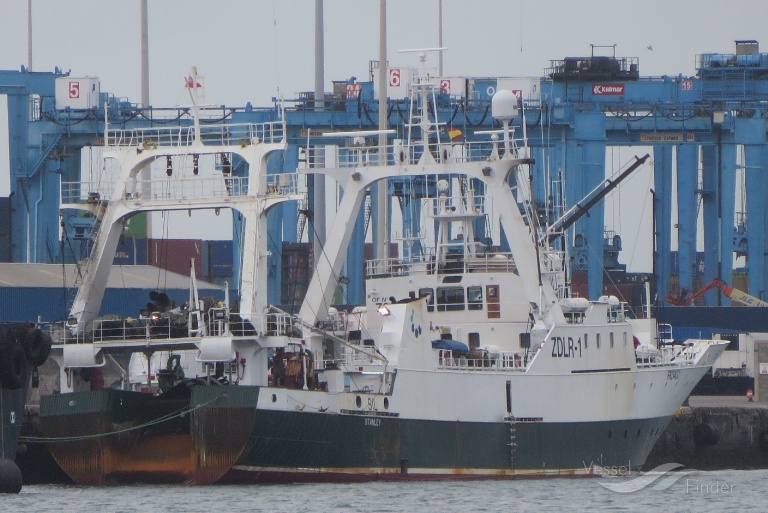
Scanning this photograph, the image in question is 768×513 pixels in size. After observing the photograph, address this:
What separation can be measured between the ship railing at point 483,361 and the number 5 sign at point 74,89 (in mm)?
30182

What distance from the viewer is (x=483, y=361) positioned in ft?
128

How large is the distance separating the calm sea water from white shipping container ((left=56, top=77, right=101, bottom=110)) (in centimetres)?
2922

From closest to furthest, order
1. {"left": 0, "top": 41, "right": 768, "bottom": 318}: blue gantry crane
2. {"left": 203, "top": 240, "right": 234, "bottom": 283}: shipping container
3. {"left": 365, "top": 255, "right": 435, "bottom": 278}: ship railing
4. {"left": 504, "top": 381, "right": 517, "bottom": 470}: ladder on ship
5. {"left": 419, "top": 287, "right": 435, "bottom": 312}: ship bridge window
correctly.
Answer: {"left": 504, "top": 381, "right": 517, "bottom": 470}: ladder on ship
{"left": 419, "top": 287, "right": 435, "bottom": 312}: ship bridge window
{"left": 365, "top": 255, "right": 435, "bottom": 278}: ship railing
{"left": 0, "top": 41, "right": 768, "bottom": 318}: blue gantry crane
{"left": 203, "top": 240, "right": 234, "bottom": 283}: shipping container

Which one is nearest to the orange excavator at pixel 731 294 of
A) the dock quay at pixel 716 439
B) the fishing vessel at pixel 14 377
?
the dock quay at pixel 716 439

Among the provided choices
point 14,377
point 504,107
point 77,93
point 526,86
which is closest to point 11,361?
point 14,377

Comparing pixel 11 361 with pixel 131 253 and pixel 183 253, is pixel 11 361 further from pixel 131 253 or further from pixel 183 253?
pixel 183 253

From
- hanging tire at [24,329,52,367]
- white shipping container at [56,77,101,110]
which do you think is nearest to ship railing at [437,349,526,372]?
hanging tire at [24,329,52,367]

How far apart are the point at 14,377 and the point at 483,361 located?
1093 centimetres

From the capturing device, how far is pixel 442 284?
41844 millimetres

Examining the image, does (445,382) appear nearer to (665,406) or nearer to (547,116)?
(665,406)

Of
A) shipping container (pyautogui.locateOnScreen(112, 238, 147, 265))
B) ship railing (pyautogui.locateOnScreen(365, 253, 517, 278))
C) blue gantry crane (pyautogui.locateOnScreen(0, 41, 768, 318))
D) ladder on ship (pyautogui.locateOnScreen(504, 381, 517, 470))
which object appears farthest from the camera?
shipping container (pyautogui.locateOnScreen(112, 238, 147, 265))

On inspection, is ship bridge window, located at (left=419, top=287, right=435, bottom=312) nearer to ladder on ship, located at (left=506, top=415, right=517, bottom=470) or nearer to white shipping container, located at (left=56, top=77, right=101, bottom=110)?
Answer: ladder on ship, located at (left=506, top=415, right=517, bottom=470)

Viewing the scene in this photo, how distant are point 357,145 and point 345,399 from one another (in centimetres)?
815

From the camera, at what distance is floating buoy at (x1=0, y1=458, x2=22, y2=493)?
3375 cm
